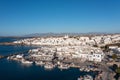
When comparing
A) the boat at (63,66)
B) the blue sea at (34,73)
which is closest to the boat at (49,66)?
the blue sea at (34,73)

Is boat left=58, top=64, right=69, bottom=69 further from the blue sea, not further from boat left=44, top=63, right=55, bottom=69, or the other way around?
boat left=44, top=63, right=55, bottom=69

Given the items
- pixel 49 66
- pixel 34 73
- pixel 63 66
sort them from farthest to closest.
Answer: pixel 49 66 < pixel 63 66 < pixel 34 73

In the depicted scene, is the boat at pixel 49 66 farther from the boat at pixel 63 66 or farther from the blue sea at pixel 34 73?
the boat at pixel 63 66

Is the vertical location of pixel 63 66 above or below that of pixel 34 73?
above

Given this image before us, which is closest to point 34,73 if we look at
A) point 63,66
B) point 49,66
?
point 49,66

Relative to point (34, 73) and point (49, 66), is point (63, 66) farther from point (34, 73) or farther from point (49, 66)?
point (34, 73)

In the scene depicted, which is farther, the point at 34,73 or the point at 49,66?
the point at 49,66

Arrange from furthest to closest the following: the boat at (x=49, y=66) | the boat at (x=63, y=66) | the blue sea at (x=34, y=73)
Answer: the boat at (x=49, y=66), the boat at (x=63, y=66), the blue sea at (x=34, y=73)

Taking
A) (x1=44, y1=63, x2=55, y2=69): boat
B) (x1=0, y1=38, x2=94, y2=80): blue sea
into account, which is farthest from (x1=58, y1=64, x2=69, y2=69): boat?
(x1=44, y1=63, x2=55, y2=69): boat

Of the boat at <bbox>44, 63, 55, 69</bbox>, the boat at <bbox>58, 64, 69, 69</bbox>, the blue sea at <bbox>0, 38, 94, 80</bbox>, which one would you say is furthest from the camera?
the boat at <bbox>44, 63, 55, 69</bbox>

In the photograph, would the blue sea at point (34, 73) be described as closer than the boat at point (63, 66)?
Yes

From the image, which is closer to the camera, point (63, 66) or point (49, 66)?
point (63, 66)

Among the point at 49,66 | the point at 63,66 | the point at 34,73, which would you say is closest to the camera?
the point at 34,73
